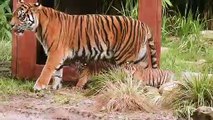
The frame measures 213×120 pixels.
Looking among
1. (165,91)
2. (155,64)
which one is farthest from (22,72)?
(165,91)

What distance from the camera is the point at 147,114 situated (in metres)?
6.65

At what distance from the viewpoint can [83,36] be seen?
8383 millimetres

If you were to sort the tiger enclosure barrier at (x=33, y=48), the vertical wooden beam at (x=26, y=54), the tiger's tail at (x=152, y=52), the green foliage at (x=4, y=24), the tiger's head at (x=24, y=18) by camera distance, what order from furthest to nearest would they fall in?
the green foliage at (x=4, y=24) < the vertical wooden beam at (x=26, y=54) < the tiger enclosure barrier at (x=33, y=48) < the tiger's tail at (x=152, y=52) < the tiger's head at (x=24, y=18)

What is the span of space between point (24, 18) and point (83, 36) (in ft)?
2.51

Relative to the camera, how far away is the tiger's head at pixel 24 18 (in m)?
8.20

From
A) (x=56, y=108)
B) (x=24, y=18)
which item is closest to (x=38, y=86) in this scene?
(x=24, y=18)

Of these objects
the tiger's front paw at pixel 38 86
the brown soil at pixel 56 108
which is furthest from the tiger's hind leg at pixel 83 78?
the tiger's front paw at pixel 38 86

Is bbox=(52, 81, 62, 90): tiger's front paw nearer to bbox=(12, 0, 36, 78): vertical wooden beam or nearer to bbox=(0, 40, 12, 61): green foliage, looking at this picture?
bbox=(12, 0, 36, 78): vertical wooden beam

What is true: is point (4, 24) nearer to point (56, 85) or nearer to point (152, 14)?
point (56, 85)

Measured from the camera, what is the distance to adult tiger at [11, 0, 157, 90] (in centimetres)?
821

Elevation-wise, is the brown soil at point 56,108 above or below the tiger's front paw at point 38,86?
below

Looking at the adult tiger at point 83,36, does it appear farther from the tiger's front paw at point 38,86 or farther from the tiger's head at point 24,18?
the tiger's front paw at point 38,86

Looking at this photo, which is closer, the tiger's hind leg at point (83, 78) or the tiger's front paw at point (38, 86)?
the tiger's front paw at point (38, 86)

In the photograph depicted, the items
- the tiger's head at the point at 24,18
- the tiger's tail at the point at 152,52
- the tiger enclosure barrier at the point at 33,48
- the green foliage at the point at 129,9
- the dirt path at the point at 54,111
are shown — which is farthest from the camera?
the green foliage at the point at 129,9
